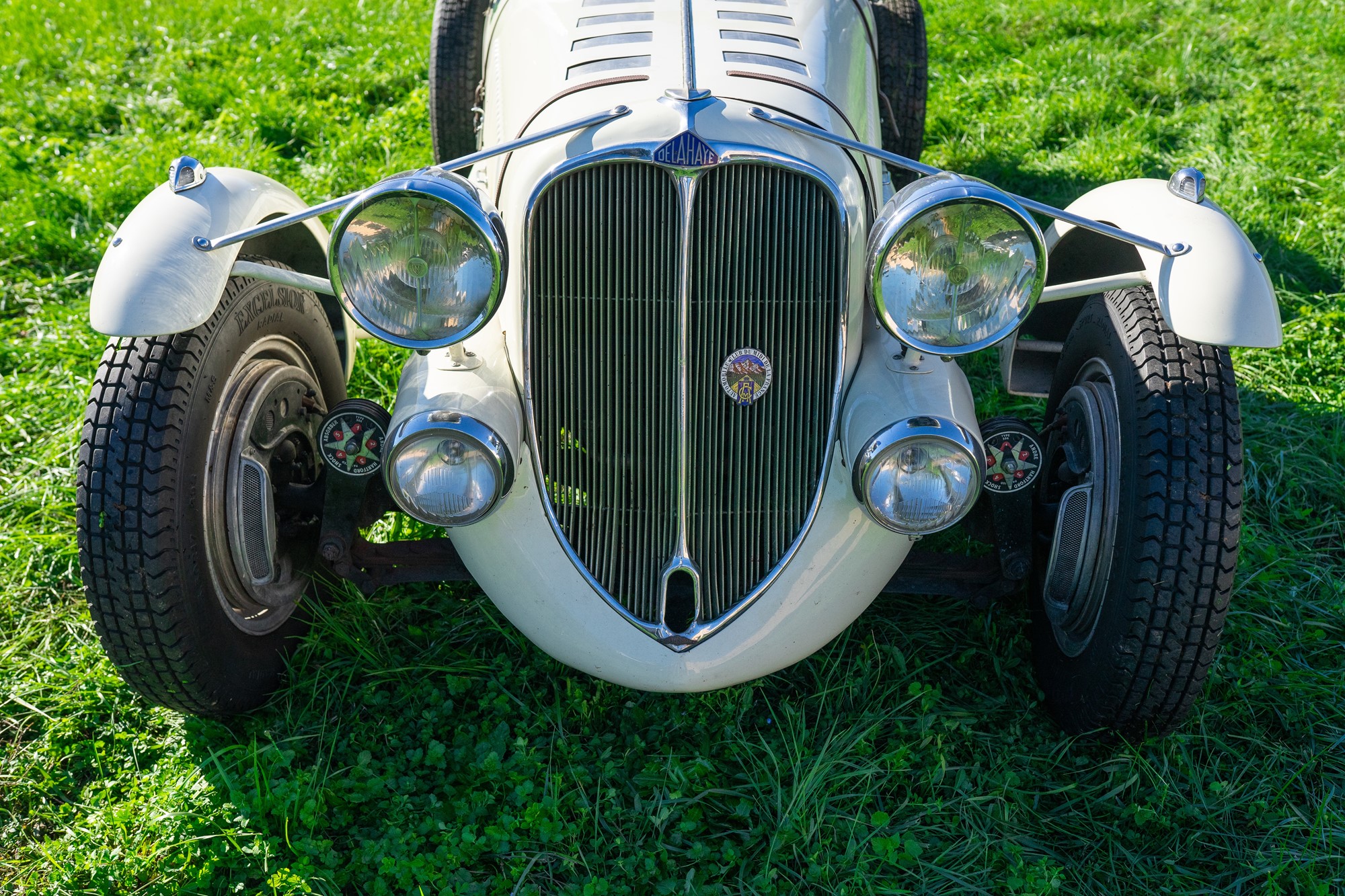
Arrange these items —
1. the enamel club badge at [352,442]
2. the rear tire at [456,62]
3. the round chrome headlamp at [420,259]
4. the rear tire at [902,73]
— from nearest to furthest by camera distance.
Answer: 1. the round chrome headlamp at [420,259]
2. the enamel club badge at [352,442]
3. the rear tire at [902,73]
4. the rear tire at [456,62]

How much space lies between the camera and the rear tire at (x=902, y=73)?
3951 millimetres

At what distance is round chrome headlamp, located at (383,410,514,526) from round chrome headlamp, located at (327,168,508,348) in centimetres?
18

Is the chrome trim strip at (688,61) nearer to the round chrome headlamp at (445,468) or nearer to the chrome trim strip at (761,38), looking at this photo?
the chrome trim strip at (761,38)

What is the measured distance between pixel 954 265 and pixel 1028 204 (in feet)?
0.86

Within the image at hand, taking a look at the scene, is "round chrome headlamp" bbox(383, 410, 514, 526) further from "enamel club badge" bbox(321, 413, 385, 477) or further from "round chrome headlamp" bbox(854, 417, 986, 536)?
A: "round chrome headlamp" bbox(854, 417, 986, 536)

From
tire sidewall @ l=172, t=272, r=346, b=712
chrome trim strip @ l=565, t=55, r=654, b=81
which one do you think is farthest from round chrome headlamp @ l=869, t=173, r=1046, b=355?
tire sidewall @ l=172, t=272, r=346, b=712

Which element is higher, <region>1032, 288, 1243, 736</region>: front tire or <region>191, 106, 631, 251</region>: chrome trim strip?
<region>191, 106, 631, 251</region>: chrome trim strip

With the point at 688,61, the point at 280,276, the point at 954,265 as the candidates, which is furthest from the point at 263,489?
the point at 954,265

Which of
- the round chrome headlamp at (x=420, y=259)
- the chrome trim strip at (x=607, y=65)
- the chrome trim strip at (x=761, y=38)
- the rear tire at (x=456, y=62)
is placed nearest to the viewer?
the round chrome headlamp at (x=420, y=259)

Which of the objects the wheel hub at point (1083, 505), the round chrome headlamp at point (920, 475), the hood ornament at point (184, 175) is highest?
the hood ornament at point (184, 175)

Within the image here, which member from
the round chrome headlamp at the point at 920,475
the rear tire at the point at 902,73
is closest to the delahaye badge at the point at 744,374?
the round chrome headlamp at the point at 920,475

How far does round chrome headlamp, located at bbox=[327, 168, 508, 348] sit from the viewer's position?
205 centimetres

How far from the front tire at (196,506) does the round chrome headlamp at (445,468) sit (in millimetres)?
519

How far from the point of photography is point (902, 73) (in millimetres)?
3992
